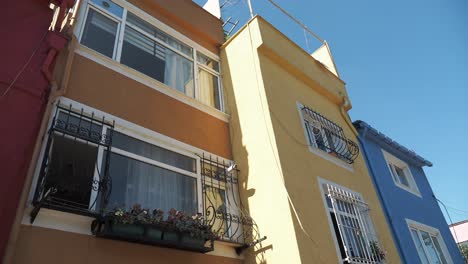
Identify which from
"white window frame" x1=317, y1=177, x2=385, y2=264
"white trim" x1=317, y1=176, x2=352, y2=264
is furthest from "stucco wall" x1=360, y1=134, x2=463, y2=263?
"white trim" x1=317, y1=176, x2=352, y2=264

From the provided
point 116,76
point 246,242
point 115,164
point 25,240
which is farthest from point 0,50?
point 246,242

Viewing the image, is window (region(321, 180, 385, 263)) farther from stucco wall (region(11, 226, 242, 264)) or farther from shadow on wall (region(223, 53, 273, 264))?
stucco wall (region(11, 226, 242, 264))

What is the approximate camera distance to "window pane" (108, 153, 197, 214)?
5238 mm

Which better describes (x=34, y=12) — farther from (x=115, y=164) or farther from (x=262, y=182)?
(x=262, y=182)

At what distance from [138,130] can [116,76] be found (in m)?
1.09

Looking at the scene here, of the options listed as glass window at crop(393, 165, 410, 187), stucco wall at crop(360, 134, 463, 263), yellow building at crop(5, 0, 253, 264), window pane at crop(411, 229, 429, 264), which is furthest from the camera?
glass window at crop(393, 165, 410, 187)

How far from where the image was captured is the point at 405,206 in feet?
34.7

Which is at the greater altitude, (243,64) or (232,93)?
(243,64)

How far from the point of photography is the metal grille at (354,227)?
22.2 ft

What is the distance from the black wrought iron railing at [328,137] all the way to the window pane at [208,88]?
6.84 ft

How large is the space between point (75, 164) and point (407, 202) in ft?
31.9

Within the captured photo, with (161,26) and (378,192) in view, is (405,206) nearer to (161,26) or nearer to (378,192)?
(378,192)

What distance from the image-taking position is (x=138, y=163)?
568cm

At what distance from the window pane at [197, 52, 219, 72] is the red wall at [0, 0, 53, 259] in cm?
367
